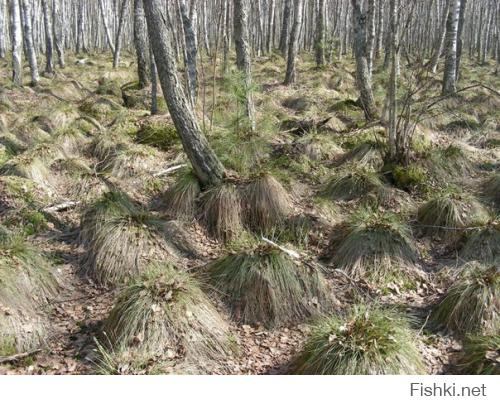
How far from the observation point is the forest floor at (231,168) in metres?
4.41

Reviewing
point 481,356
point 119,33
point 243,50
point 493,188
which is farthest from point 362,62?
point 119,33

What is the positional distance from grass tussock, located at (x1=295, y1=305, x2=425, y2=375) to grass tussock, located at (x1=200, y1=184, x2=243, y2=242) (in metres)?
2.52

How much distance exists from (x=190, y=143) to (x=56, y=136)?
4.11 m

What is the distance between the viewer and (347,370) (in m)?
3.57

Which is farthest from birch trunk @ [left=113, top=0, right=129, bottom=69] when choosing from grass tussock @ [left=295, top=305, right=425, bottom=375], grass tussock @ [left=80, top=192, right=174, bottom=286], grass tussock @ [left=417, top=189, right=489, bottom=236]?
grass tussock @ [left=295, top=305, right=425, bottom=375]

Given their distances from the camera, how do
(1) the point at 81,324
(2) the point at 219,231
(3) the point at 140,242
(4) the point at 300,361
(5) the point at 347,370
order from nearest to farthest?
(5) the point at 347,370
(4) the point at 300,361
(1) the point at 81,324
(3) the point at 140,242
(2) the point at 219,231

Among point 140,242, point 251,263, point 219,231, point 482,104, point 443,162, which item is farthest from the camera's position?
point 482,104

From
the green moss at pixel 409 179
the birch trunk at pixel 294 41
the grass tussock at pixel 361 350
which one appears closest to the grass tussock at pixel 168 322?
the grass tussock at pixel 361 350

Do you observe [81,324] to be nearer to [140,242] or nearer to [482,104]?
[140,242]

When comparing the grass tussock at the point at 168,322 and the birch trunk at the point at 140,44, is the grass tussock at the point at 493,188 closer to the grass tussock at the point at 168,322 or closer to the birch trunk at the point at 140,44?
the grass tussock at the point at 168,322

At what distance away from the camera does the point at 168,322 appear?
418cm

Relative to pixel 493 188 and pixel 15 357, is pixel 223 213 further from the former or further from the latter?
pixel 493 188

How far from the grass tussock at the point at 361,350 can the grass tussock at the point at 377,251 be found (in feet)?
4.57

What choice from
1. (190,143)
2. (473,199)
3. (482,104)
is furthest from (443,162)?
(482,104)
